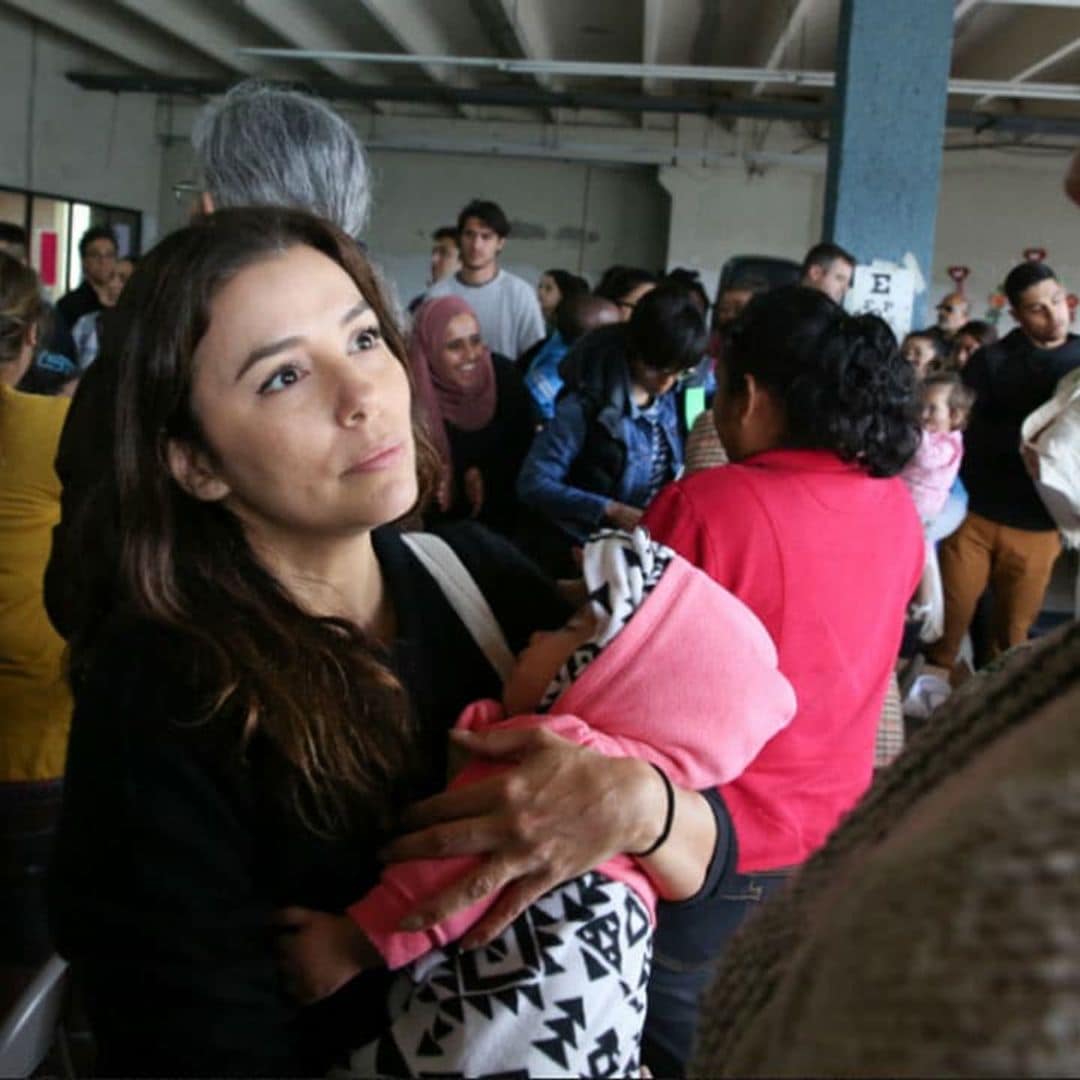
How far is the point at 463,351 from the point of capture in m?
3.66

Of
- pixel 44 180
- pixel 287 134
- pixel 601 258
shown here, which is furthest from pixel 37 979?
pixel 601 258

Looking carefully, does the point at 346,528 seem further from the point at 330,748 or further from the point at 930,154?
the point at 930,154

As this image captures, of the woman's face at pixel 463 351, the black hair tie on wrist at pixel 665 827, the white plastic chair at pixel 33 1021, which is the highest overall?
the woman's face at pixel 463 351

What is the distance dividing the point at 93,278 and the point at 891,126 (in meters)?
3.80

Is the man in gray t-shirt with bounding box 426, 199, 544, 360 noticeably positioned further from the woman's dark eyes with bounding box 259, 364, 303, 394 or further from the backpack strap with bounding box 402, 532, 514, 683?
the woman's dark eyes with bounding box 259, 364, 303, 394

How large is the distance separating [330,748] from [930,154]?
13.5 ft

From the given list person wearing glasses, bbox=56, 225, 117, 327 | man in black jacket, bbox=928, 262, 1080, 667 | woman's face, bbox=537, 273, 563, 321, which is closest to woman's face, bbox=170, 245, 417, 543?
man in black jacket, bbox=928, 262, 1080, 667

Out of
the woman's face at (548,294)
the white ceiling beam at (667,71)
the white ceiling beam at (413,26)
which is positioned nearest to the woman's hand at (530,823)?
the woman's face at (548,294)

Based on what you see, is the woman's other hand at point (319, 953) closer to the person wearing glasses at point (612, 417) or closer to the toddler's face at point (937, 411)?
the person wearing glasses at point (612, 417)

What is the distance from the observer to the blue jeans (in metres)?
1.57

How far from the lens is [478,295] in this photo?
4.78 meters

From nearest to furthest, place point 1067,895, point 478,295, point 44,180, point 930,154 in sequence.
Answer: point 1067,895, point 930,154, point 478,295, point 44,180

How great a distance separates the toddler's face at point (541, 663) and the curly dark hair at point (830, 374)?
99 cm

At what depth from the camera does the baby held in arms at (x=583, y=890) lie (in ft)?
3.04
